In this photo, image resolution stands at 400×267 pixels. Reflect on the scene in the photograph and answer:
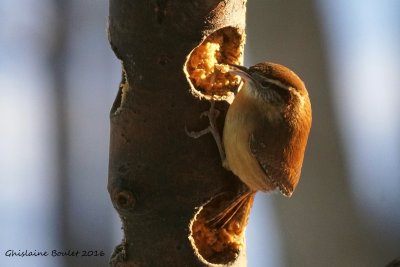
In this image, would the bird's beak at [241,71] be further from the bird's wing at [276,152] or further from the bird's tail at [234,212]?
the bird's tail at [234,212]

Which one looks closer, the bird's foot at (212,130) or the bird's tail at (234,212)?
the bird's foot at (212,130)

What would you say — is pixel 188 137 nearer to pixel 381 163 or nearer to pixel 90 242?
pixel 90 242

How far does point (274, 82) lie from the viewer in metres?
2.49

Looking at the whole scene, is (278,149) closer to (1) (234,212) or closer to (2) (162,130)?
(1) (234,212)

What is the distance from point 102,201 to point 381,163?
210 cm

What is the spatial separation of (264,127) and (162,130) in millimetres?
358

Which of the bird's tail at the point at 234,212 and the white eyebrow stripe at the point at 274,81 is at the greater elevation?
the white eyebrow stripe at the point at 274,81

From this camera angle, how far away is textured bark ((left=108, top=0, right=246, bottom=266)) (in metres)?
2.38

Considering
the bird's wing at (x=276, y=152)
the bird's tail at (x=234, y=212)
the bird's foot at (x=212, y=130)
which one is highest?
the bird's foot at (x=212, y=130)

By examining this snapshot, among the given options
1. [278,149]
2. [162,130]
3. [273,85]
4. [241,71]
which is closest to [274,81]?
[273,85]

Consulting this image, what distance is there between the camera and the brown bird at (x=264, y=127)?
2457mm

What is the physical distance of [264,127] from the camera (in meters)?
2.48

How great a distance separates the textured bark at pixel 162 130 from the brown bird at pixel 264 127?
0.07 meters

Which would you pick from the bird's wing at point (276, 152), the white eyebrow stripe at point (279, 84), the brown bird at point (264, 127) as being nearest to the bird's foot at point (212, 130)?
the brown bird at point (264, 127)
